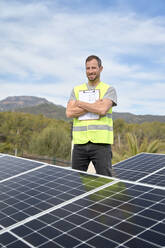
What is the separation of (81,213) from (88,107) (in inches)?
74.8

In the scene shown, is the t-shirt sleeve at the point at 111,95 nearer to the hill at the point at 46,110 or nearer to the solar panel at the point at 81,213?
the solar panel at the point at 81,213

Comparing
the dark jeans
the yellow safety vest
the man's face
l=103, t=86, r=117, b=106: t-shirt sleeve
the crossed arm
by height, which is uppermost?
the man's face

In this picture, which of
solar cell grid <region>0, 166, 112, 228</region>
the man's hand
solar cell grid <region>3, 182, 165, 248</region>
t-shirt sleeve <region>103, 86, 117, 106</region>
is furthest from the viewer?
t-shirt sleeve <region>103, 86, 117, 106</region>

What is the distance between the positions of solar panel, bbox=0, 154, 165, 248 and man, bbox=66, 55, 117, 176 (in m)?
0.74

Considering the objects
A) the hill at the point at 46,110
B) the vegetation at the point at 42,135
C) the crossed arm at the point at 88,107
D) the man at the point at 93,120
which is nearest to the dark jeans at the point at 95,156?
the man at the point at 93,120

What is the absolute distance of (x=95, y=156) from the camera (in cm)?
379

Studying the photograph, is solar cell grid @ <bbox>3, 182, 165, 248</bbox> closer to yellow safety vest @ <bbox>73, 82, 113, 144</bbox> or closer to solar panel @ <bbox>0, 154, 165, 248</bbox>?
solar panel @ <bbox>0, 154, 165, 248</bbox>

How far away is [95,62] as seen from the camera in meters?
3.82

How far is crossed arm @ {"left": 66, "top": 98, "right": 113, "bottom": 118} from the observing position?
3.80m

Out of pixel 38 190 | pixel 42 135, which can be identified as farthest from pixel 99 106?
pixel 42 135

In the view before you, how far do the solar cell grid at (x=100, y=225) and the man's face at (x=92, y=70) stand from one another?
6.25ft

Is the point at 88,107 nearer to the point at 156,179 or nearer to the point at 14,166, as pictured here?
the point at 14,166

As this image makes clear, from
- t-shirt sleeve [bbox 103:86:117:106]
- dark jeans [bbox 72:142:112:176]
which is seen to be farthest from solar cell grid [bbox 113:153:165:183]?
t-shirt sleeve [bbox 103:86:117:106]

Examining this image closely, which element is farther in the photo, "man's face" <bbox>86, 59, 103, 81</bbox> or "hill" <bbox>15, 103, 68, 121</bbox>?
"hill" <bbox>15, 103, 68, 121</bbox>
